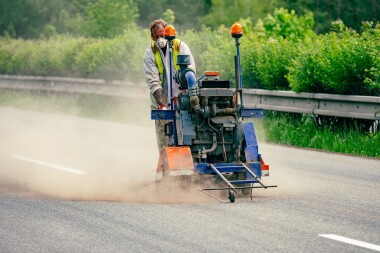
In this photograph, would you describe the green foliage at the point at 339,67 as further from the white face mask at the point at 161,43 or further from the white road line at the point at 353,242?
the white road line at the point at 353,242

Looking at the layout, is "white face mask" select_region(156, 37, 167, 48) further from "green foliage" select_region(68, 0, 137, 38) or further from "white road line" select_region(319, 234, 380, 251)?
"green foliage" select_region(68, 0, 137, 38)

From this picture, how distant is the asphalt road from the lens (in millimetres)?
8969

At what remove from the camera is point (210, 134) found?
38.6ft

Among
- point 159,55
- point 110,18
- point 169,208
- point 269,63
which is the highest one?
point 110,18

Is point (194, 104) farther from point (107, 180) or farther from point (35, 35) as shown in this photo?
point (35, 35)

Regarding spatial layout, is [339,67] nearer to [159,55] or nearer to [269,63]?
[269,63]

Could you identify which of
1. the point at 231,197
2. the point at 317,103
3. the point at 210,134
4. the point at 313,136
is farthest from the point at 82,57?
the point at 231,197

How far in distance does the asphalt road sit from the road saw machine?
12.0 inches

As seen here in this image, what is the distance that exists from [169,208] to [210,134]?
1195mm

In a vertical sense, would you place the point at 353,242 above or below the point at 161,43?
below

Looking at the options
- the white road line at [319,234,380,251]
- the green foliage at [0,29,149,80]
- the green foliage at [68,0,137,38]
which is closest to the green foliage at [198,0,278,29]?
the green foliage at [68,0,137,38]

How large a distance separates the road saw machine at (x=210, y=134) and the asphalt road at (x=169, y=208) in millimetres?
305

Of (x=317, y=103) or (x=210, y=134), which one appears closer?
(x=210, y=134)

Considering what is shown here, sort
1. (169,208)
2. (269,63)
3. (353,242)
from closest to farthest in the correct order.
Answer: (353,242) → (169,208) → (269,63)
